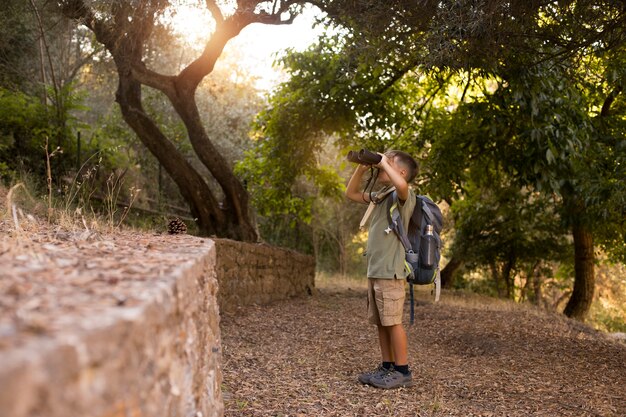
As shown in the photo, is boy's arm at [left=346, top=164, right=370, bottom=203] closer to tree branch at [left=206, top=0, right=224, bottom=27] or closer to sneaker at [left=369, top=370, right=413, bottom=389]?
sneaker at [left=369, top=370, right=413, bottom=389]

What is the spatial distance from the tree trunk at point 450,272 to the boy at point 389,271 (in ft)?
39.8

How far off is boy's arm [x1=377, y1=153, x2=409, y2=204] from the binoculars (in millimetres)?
43

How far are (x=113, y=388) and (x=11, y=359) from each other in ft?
1.35

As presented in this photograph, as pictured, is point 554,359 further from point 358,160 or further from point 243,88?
point 243,88

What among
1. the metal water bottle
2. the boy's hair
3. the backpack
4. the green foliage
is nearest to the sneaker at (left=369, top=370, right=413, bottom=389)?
the backpack

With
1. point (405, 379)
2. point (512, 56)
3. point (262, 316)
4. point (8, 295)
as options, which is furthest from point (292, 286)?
point (8, 295)

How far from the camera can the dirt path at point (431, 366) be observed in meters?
4.91

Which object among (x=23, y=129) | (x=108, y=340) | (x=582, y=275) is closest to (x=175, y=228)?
(x=108, y=340)

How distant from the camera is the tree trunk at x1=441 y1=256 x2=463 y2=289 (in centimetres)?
1746

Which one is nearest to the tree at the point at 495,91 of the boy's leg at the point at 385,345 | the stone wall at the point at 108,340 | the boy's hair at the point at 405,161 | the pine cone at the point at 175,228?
the boy's hair at the point at 405,161

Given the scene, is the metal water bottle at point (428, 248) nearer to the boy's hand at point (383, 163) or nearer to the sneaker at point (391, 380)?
the boy's hand at point (383, 163)

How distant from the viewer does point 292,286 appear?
12328 mm

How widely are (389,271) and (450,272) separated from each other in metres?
13.0

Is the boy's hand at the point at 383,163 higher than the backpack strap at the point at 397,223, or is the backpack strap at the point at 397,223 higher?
the boy's hand at the point at 383,163
